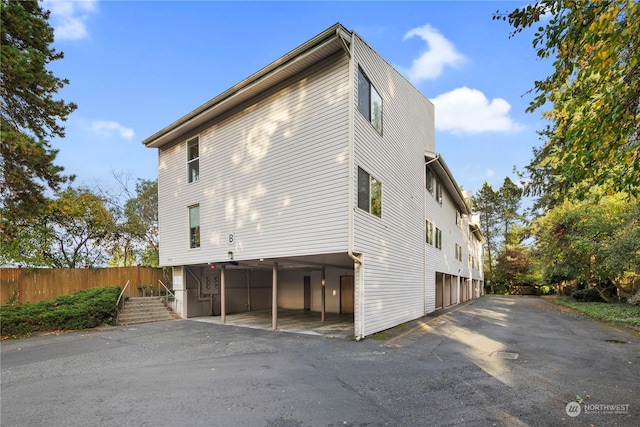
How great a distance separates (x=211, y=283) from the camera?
53.2 feet

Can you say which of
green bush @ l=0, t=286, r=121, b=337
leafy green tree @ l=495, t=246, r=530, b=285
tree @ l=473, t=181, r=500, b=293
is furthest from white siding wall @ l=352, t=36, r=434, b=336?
tree @ l=473, t=181, r=500, b=293

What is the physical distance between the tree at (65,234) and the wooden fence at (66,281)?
3.57m

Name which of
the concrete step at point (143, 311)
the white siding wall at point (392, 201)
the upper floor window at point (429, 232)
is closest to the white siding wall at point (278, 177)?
the white siding wall at point (392, 201)

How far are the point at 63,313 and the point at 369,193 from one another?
1131 cm

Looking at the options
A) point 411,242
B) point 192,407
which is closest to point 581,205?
point 411,242

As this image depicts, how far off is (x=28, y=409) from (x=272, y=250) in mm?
6670

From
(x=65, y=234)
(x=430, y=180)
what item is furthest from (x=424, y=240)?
(x=65, y=234)

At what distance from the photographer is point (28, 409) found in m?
4.72

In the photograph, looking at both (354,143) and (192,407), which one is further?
(354,143)

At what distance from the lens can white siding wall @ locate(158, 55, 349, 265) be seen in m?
9.27

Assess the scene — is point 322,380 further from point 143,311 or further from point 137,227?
point 137,227

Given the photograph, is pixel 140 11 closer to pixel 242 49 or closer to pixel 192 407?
pixel 242 49

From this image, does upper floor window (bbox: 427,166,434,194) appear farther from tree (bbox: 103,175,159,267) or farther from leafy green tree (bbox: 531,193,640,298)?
tree (bbox: 103,175,159,267)

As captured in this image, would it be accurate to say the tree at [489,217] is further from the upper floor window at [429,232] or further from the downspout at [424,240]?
the downspout at [424,240]
